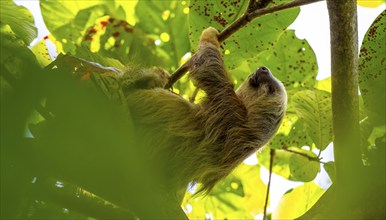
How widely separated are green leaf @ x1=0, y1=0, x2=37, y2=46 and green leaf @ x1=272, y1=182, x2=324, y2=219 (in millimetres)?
2166

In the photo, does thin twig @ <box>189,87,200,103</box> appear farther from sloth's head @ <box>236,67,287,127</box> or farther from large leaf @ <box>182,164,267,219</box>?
large leaf @ <box>182,164,267,219</box>

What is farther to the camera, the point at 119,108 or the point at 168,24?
the point at 168,24

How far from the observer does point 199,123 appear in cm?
366

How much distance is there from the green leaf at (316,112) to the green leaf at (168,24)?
1051 mm

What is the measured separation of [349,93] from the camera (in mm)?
2555

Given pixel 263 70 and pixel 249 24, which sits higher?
pixel 249 24

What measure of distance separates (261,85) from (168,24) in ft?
2.86

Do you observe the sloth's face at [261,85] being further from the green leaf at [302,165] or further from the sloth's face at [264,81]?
the green leaf at [302,165]

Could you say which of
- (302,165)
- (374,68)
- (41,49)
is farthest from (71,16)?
(374,68)

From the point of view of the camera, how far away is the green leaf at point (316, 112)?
10.9 feet

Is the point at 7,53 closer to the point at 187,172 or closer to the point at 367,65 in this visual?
the point at 367,65

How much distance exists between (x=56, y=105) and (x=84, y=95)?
0.11m

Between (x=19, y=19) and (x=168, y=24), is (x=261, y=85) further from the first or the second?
(x=19, y=19)

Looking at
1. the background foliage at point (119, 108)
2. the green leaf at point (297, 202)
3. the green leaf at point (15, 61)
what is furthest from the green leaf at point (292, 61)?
the green leaf at point (15, 61)
